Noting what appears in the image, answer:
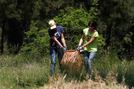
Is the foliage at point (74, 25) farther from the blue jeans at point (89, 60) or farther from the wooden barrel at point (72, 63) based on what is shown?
the wooden barrel at point (72, 63)

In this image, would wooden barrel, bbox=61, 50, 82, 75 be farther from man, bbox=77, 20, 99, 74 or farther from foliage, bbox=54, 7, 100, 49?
foliage, bbox=54, 7, 100, 49

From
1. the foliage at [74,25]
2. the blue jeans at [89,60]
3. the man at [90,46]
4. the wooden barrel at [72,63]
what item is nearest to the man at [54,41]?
the wooden barrel at [72,63]

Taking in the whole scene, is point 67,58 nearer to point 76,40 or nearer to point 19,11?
point 76,40

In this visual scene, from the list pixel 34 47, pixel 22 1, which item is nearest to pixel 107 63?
pixel 34 47

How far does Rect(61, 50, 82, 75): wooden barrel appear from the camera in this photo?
15.9ft

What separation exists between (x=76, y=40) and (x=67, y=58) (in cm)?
380

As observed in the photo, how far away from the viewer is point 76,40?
8.78 metres

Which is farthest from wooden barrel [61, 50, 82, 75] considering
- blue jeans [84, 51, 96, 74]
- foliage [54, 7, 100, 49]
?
foliage [54, 7, 100, 49]

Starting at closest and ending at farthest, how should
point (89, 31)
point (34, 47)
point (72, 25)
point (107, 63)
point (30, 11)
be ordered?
point (89, 31) < point (107, 63) < point (72, 25) < point (34, 47) < point (30, 11)

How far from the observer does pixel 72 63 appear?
16.1 ft

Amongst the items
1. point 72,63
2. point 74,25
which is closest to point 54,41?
point 72,63

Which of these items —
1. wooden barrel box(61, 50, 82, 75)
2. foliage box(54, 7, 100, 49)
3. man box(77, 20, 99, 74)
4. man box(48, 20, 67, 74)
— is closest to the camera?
wooden barrel box(61, 50, 82, 75)

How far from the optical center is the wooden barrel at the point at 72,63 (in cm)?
483

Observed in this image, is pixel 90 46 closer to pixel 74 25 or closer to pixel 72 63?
pixel 72 63
